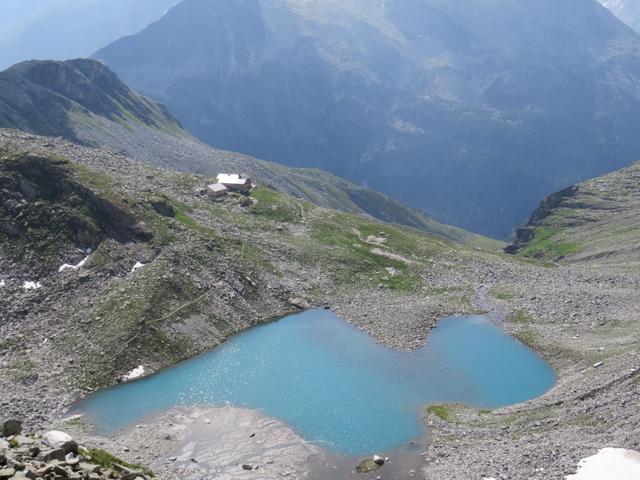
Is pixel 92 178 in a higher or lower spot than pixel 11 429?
higher

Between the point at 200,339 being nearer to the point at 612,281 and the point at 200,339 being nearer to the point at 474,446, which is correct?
the point at 474,446

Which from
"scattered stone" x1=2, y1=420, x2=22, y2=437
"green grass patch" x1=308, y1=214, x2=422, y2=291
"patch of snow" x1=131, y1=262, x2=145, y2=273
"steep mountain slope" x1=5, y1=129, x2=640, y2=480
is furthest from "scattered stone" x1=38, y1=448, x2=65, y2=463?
"green grass patch" x1=308, y1=214, x2=422, y2=291

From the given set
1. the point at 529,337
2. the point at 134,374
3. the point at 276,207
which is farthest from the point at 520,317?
the point at 276,207

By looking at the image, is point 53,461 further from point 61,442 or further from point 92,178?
point 92,178

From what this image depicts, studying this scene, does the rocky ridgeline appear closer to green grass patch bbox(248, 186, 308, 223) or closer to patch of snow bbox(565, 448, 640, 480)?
patch of snow bbox(565, 448, 640, 480)

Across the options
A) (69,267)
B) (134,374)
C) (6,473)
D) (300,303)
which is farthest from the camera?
(300,303)

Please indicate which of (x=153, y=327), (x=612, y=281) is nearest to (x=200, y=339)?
(x=153, y=327)
